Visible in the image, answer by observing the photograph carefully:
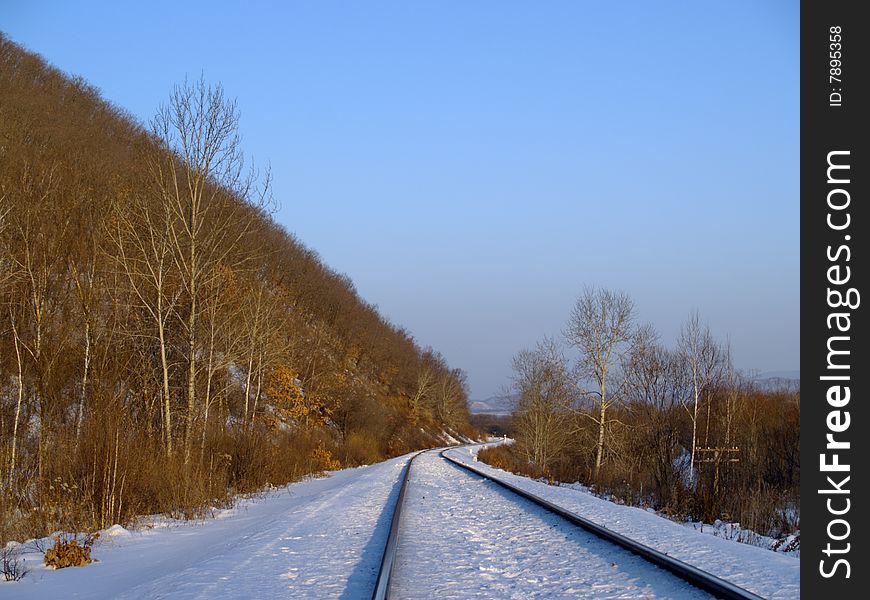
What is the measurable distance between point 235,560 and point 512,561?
10.3ft

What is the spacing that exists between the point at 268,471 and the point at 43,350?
24.1 ft

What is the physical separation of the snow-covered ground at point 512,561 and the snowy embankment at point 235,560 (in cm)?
48

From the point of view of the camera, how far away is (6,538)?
9750 millimetres

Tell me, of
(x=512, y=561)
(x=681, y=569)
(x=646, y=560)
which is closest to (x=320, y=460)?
(x=512, y=561)

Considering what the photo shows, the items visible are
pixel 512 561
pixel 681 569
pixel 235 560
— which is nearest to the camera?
pixel 681 569

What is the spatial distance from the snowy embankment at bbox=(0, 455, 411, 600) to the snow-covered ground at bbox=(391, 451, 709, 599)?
48 cm

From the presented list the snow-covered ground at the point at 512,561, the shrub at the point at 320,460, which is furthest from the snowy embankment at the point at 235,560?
the shrub at the point at 320,460

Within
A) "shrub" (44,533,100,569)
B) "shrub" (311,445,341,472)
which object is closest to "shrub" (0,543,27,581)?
"shrub" (44,533,100,569)

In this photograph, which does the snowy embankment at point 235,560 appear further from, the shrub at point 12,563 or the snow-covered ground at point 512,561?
the snow-covered ground at point 512,561

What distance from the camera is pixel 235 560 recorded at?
23.1 feet

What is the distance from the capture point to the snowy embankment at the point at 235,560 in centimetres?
584

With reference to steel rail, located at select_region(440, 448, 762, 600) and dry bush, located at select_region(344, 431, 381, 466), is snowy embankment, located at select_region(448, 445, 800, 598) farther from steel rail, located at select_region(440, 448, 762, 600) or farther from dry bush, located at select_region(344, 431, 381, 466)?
dry bush, located at select_region(344, 431, 381, 466)

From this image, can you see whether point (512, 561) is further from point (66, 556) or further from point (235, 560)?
point (66, 556)
